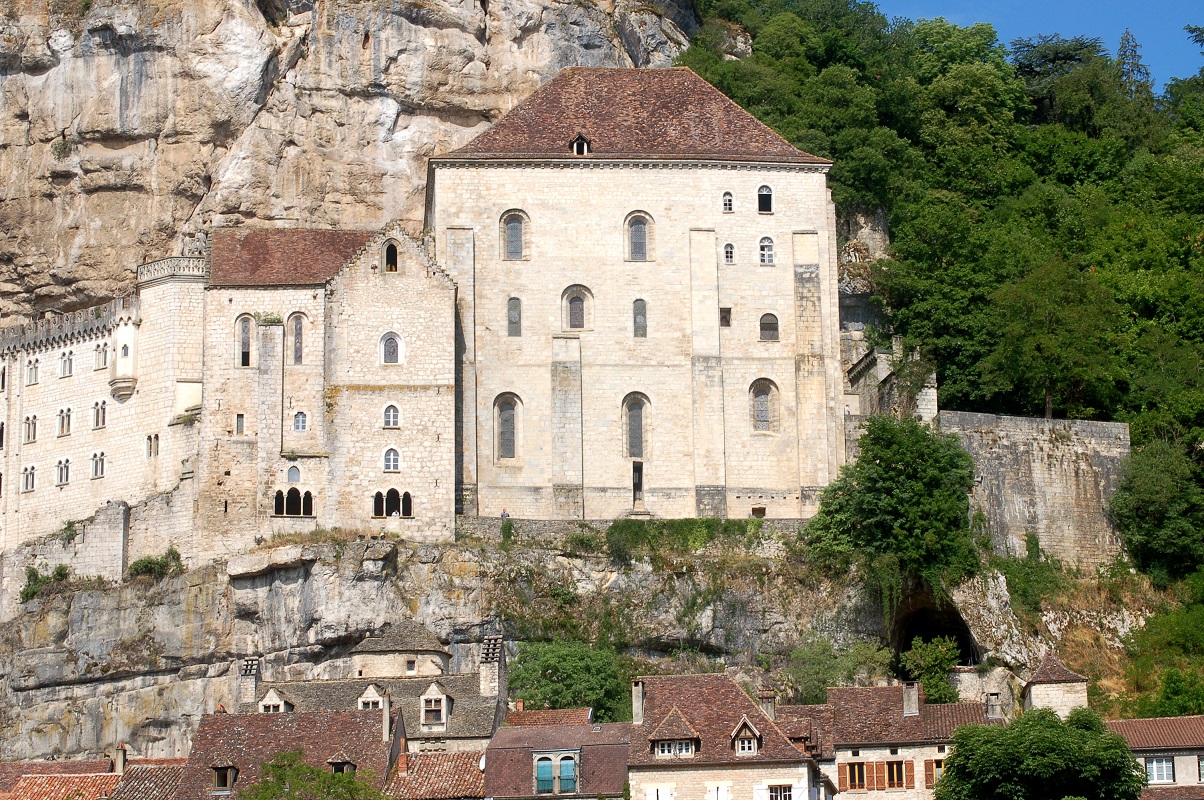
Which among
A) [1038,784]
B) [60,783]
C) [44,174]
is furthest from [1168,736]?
[44,174]

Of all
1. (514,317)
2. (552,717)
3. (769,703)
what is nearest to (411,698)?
(552,717)

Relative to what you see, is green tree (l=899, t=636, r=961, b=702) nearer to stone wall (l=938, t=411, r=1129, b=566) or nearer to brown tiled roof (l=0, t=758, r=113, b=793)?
stone wall (l=938, t=411, r=1129, b=566)

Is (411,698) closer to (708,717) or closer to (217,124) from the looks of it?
(708,717)

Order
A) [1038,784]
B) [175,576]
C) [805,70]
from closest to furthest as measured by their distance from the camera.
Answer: [1038,784] → [175,576] → [805,70]

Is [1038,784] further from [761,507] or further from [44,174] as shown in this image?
[44,174]

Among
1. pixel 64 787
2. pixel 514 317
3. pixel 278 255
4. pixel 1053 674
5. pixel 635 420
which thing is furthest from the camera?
pixel 514 317

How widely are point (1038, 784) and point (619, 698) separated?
15.4m

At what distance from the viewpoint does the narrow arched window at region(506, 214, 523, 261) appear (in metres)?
81.9

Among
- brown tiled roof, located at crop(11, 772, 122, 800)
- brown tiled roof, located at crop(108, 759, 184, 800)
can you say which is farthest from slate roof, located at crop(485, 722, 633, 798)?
brown tiled roof, located at crop(11, 772, 122, 800)

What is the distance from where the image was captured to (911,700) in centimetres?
6531

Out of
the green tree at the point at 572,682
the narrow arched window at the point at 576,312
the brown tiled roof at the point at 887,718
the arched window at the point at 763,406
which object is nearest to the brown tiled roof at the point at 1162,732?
the brown tiled roof at the point at 887,718

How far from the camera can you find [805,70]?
329 ft

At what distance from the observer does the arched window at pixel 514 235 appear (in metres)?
81.9

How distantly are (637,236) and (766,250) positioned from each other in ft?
15.1
